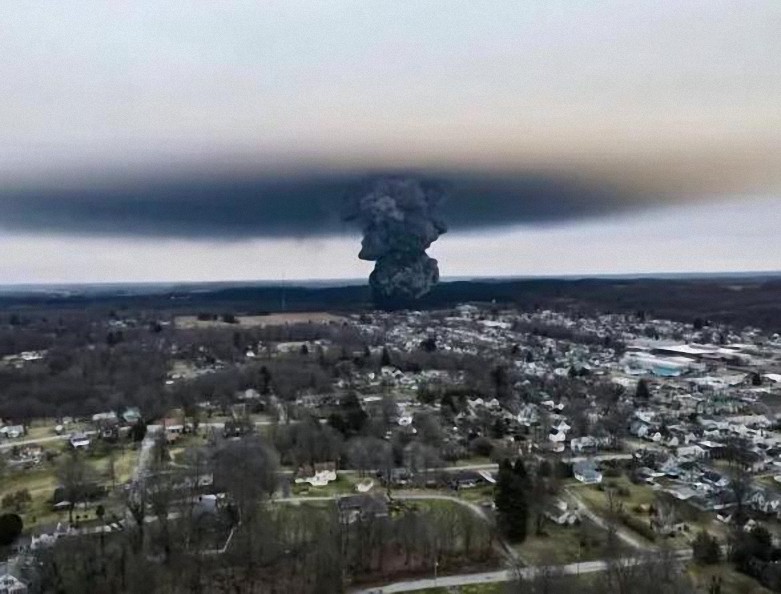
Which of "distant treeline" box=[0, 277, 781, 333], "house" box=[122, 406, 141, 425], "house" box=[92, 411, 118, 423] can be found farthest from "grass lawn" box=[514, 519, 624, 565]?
"distant treeline" box=[0, 277, 781, 333]

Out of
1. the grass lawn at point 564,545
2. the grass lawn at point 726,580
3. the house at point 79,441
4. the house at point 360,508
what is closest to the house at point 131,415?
the house at point 79,441

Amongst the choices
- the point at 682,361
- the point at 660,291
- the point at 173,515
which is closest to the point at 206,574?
the point at 173,515

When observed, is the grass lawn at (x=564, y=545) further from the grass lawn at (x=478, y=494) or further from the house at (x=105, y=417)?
the house at (x=105, y=417)

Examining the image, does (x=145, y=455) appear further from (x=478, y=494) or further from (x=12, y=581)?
(x=478, y=494)

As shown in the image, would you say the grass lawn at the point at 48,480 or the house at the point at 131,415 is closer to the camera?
the grass lawn at the point at 48,480

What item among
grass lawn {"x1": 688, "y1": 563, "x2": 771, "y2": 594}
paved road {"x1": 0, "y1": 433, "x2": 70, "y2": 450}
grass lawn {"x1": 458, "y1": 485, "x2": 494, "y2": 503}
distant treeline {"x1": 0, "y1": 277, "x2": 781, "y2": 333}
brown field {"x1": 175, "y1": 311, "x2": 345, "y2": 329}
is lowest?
grass lawn {"x1": 688, "y1": 563, "x2": 771, "y2": 594}

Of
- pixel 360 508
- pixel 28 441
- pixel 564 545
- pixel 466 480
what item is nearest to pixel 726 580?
→ pixel 564 545

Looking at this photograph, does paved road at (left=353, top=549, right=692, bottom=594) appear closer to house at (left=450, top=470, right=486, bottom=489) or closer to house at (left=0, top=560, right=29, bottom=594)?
house at (left=450, top=470, right=486, bottom=489)
